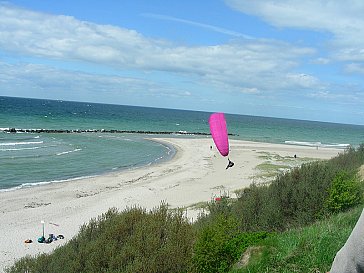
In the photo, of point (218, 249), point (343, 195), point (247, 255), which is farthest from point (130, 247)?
point (343, 195)

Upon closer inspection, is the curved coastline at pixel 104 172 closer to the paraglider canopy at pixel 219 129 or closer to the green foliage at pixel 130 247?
the green foliage at pixel 130 247

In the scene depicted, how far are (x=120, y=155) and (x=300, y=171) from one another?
103 ft

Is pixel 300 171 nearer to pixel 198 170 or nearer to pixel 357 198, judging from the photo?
pixel 357 198

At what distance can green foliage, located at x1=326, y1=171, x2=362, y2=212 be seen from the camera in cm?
1001

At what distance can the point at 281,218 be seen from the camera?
1073 centimetres

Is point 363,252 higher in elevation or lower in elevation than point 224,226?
higher

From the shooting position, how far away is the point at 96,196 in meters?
23.7

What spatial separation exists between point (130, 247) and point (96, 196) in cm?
1598

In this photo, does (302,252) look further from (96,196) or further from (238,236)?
(96,196)

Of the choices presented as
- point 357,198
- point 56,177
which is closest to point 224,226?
point 357,198

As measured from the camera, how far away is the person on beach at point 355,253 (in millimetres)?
1703

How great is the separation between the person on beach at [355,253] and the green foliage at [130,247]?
6443 millimetres

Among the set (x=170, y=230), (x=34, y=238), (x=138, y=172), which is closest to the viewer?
(x=170, y=230)

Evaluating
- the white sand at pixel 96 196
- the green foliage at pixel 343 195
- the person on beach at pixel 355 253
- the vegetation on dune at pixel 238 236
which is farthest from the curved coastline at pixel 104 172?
the person on beach at pixel 355 253
